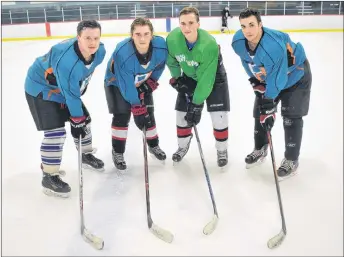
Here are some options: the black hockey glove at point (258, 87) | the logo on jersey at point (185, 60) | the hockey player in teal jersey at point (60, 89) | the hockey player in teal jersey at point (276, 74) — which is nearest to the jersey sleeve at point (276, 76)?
the hockey player in teal jersey at point (276, 74)

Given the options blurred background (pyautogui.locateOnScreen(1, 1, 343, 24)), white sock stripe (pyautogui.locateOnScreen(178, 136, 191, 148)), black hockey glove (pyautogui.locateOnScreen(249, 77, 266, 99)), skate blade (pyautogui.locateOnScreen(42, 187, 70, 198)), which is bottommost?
skate blade (pyautogui.locateOnScreen(42, 187, 70, 198))

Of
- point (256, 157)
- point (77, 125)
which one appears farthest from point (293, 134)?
point (77, 125)

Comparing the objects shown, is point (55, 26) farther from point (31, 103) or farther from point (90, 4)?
point (31, 103)

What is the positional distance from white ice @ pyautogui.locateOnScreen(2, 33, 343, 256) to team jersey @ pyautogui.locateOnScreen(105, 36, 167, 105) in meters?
0.59

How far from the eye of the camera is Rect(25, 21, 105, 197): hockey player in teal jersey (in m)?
1.94

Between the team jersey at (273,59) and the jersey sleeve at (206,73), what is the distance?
147 mm

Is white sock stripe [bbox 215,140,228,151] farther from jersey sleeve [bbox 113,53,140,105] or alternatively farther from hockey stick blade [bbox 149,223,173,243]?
hockey stick blade [bbox 149,223,173,243]

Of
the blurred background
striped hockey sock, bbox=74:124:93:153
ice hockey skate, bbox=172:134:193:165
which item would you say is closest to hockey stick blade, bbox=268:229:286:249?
ice hockey skate, bbox=172:134:193:165

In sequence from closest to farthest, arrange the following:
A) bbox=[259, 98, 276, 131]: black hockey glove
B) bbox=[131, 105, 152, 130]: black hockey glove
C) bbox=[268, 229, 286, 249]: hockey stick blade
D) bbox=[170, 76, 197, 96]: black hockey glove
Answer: bbox=[268, 229, 286, 249]: hockey stick blade → bbox=[259, 98, 276, 131]: black hockey glove → bbox=[131, 105, 152, 130]: black hockey glove → bbox=[170, 76, 197, 96]: black hockey glove

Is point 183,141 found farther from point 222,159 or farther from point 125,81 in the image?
point 125,81

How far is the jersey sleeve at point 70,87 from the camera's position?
1.94m

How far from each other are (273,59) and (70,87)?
108 cm

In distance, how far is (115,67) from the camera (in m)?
2.22

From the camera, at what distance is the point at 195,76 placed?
2350 millimetres
